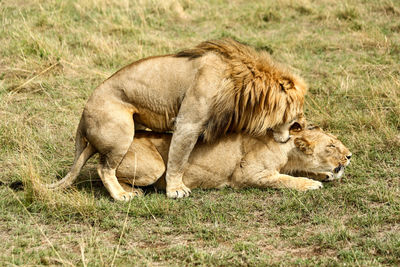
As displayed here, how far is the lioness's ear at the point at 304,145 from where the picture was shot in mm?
5586

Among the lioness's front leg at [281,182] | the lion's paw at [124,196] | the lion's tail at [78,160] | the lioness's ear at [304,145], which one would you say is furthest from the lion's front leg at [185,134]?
the lioness's ear at [304,145]

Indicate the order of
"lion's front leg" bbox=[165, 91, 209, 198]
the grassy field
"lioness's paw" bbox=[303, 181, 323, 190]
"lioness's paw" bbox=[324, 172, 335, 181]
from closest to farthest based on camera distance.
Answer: the grassy field < "lion's front leg" bbox=[165, 91, 209, 198] < "lioness's paw" bbox=[303, 181, 323, 190] < "lioness's paw" bbox=[324, 172, 335, 181]

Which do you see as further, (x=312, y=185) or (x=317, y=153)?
(x=317, y=153)

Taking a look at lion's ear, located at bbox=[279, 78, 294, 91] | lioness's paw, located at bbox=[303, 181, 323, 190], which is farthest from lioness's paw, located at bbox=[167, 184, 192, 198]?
lion's ear, located at bbox=[279, 78, 294, 91]

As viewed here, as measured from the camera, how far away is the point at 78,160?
5336mm

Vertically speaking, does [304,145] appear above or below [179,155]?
below

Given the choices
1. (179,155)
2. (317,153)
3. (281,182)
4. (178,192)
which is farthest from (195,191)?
(317,153)

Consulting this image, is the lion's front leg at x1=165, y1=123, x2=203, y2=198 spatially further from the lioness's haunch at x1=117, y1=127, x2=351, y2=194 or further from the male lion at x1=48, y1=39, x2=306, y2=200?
the lioness's haunch at x1=117, y1=127, x2=351, y2=194

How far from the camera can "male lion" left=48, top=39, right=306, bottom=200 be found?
5.16 meters

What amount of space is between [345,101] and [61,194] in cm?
360

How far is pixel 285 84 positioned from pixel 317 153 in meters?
0.76

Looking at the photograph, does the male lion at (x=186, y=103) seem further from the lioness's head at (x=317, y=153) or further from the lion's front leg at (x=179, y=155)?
the lioness's head at (x=317, y=153)

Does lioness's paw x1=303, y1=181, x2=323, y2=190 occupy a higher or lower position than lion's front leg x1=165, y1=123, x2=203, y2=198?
lower

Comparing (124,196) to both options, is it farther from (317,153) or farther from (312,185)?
(317,153)
